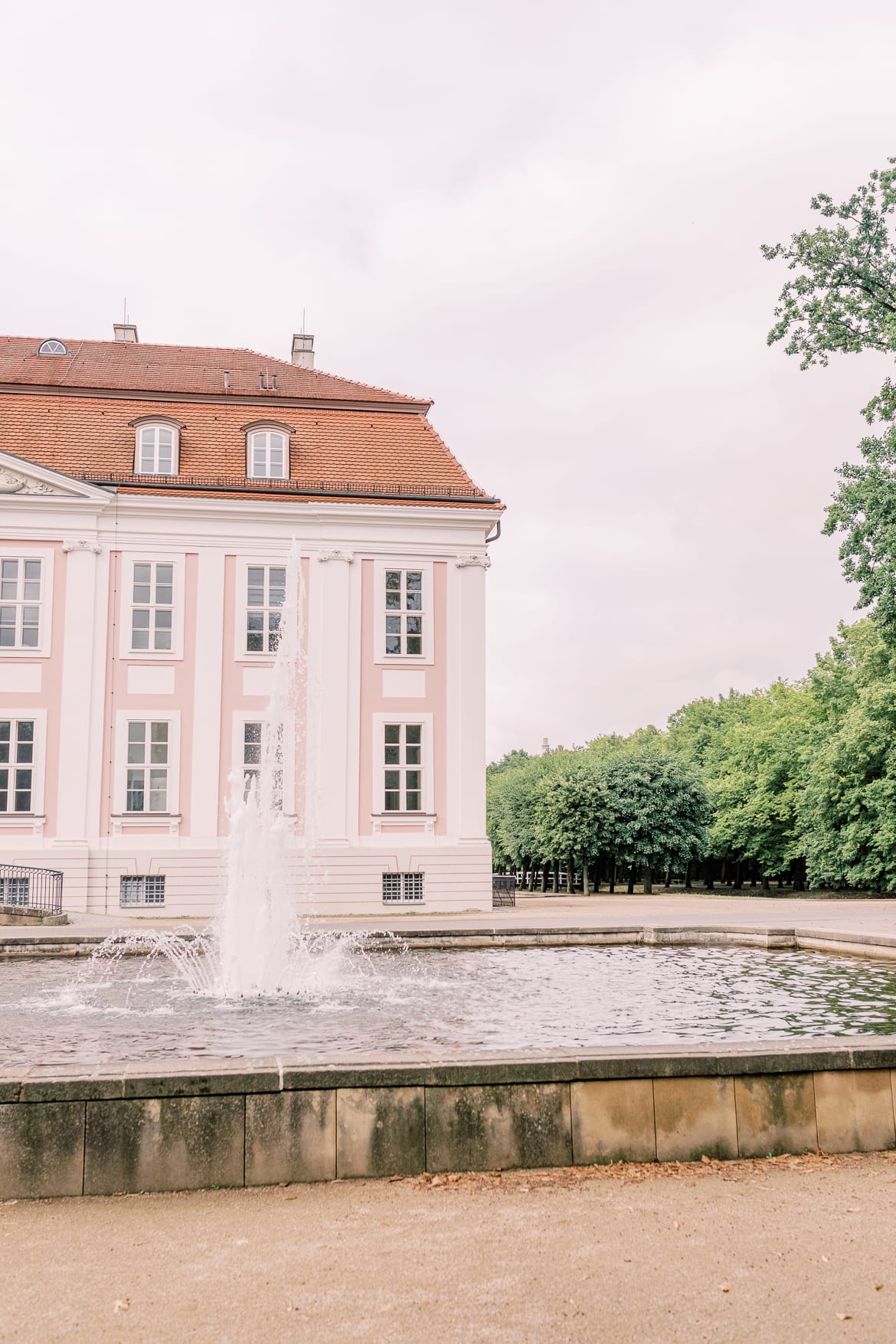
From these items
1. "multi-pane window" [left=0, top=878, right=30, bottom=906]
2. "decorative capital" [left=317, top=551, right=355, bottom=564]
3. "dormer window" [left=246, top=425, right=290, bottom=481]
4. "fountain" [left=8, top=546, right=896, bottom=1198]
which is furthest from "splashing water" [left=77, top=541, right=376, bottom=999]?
"dormer window" [left=246, top=425, right=290, bottom=481]

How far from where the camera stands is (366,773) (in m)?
29.0

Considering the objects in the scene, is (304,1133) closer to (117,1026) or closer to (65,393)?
(117,1026)

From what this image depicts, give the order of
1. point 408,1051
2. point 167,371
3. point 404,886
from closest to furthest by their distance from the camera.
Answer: point 408,1051 < point 404,886 < point 167,371

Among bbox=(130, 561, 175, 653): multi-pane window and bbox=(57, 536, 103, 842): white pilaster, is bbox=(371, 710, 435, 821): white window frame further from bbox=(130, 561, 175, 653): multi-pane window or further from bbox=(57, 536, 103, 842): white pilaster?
bbox=(57, 536, 103, 842): white pilaster

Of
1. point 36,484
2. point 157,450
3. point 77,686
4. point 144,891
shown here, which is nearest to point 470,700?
point 144,891

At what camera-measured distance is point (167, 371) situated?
3309 centimetres

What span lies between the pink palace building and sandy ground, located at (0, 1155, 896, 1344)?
22432 mm

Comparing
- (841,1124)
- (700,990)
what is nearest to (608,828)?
(700,990)

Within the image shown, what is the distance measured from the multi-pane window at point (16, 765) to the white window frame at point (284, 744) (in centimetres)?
470

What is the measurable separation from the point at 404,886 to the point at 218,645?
7486mm

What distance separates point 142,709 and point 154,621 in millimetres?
2222

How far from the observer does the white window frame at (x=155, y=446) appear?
2945cm

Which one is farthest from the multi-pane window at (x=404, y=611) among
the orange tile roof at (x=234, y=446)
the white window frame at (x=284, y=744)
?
the white window frame at (x=284, y=744)

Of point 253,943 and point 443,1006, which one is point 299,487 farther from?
point 443,1006
